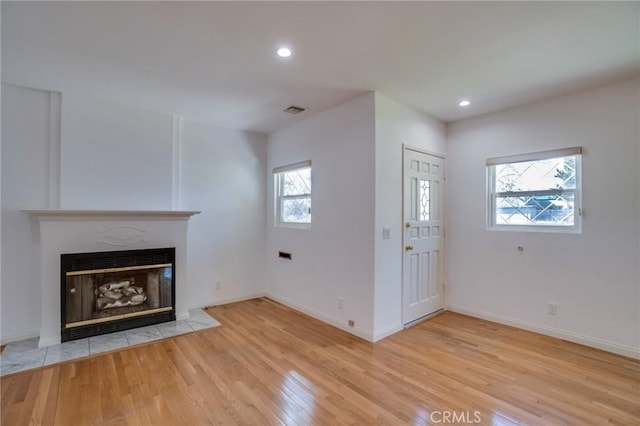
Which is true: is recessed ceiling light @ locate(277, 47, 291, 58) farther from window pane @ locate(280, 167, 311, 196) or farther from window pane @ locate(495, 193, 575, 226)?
window pane @ locate(495, 193, 575, 226)

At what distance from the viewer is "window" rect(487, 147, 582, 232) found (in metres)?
3.21

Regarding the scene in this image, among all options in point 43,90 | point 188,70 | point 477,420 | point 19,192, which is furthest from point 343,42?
point 19,192

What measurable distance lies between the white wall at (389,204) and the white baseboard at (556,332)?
1.13m

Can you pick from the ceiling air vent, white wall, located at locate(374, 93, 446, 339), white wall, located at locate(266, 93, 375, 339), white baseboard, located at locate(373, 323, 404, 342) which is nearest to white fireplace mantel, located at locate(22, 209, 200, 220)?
white wall, located at locate(266, 93, 375, 339)

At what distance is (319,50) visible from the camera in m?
2.38

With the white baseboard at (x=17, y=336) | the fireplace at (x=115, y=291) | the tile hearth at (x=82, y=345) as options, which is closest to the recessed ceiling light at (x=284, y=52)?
the fireplace at (x=115, y=291)

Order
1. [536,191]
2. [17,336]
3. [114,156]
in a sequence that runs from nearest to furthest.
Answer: [17,336] < [536,191] < [114,156]

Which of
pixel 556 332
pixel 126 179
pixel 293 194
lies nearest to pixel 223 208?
pixel 293 194

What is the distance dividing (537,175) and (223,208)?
405cm

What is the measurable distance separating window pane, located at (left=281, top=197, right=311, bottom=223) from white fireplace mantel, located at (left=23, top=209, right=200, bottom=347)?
1.40 metres

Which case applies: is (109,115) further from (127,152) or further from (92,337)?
(92,337)

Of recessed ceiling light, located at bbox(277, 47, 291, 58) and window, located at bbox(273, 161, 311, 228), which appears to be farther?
window, located at bbox(273, 161, 311, 228)

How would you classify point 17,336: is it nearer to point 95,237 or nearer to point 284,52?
point 95,237

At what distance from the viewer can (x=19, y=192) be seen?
3.13m
